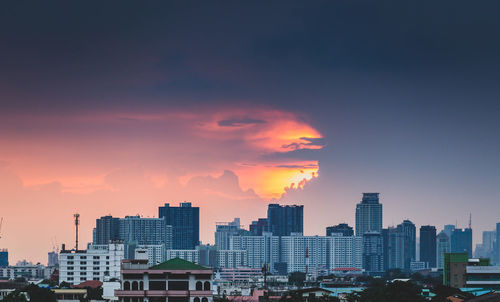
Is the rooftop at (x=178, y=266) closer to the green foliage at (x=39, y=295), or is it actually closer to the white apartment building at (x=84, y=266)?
the green foliage at (x=39, y=295)

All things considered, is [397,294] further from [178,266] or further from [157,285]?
[157,285]

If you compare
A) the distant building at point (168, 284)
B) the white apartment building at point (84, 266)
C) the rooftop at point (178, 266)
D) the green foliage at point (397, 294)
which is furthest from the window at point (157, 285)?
the white apartment building at point (84, 266)

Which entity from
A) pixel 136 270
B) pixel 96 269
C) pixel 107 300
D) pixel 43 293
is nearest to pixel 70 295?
pixel 107 300

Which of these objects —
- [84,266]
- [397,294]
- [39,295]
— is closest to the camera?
[397,294]

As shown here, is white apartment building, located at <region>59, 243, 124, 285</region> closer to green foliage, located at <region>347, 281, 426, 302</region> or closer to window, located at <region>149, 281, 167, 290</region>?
window, located at <region>149, 281, 167, 290</region>

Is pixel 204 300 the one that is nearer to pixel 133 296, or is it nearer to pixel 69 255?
pixel 133 296

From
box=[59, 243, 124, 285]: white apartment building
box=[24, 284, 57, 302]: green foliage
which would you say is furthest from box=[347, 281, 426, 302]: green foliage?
box=[59, 243, 124, 285]: white apartment building

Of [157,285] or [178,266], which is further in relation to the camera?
[178,266]

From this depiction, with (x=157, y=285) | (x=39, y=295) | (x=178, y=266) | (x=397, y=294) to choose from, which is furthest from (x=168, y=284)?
(x=397, y=294)
